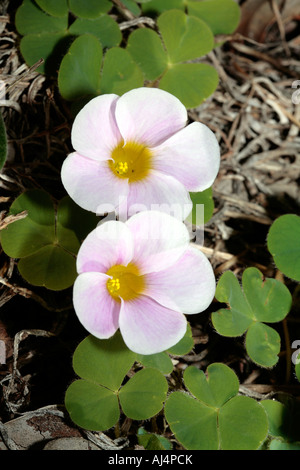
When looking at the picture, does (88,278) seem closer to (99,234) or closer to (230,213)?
(99,234)

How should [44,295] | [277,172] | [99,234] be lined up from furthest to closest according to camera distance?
[277,172]
[44,295]
[99,234]

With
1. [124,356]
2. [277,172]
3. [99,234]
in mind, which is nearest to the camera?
[99,234]

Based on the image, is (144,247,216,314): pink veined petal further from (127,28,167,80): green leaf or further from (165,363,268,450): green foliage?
(127,28,167,80): green leaf

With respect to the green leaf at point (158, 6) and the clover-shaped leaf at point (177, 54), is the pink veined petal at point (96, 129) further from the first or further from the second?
the green leaf at point (158, 6)

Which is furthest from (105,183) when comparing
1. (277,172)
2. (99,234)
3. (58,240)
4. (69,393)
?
(277,172)

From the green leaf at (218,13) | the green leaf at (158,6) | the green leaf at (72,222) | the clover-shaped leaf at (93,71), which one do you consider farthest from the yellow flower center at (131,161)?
the green leaf at (218,13)

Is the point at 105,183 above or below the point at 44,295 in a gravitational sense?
above
